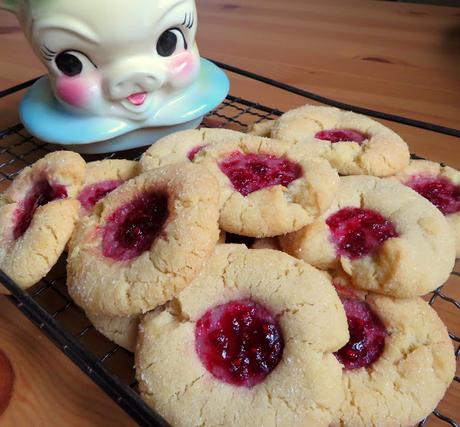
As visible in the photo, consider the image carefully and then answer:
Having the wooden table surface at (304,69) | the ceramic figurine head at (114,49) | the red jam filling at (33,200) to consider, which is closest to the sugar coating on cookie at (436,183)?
the wooden table surface at (304,69)

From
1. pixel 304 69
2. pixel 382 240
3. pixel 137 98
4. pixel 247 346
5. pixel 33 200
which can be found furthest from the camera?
pixel 304 69

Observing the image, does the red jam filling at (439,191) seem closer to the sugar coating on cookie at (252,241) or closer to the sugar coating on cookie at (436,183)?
the sugar coating on cookie at (436,183)

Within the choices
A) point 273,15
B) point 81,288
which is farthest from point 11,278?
point 273,15

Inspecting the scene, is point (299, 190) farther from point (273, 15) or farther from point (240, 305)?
point (273, 15)

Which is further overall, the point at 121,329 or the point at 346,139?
the point at 346,139

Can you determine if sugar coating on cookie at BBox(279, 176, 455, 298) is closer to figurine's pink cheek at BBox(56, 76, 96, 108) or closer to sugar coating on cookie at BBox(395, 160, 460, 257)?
sugar coating on cookie at BBox(395, 160, 460, 257)

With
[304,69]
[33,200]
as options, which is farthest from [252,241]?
[304,69]

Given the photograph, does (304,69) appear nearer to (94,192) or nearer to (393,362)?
(94,192)
